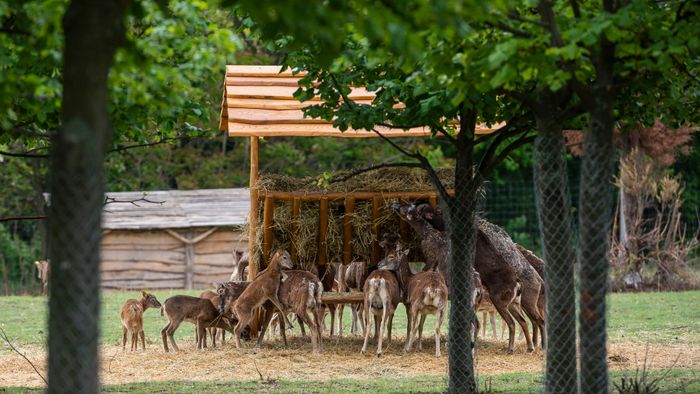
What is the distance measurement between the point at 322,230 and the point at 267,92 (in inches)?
79.6

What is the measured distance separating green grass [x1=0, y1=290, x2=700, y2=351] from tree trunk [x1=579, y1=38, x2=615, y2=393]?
23.9 feet

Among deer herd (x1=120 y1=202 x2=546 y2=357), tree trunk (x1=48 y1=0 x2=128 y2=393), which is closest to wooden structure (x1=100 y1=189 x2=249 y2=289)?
deer herd (x1=120 y1=202 x2=546 y2=357)

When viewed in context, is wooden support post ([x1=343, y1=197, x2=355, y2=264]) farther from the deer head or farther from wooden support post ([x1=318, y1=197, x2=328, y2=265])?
the deer head

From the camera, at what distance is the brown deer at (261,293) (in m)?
13.5

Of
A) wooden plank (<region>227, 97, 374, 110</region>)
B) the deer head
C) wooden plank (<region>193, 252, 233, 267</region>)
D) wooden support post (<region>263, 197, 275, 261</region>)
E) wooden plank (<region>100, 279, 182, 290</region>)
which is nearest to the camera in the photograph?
wooden support post (<region>263, 197, 275, 261</region>)

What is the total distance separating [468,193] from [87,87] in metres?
4.83

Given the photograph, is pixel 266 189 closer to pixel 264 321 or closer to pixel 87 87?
pixel 264 321

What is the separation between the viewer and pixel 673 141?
24.8 m

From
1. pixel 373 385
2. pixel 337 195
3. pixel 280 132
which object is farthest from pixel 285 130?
pixel 373 385

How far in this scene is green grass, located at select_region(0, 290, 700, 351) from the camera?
594 inches

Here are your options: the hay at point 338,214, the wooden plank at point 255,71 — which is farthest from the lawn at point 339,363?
the wooden plank at point 255,71

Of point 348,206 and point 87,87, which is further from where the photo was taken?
point 348,206

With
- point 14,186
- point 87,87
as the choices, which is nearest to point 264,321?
point 87,87

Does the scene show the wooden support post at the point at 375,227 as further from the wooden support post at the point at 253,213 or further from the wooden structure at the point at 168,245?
the wooden structure at the point at 168,245
